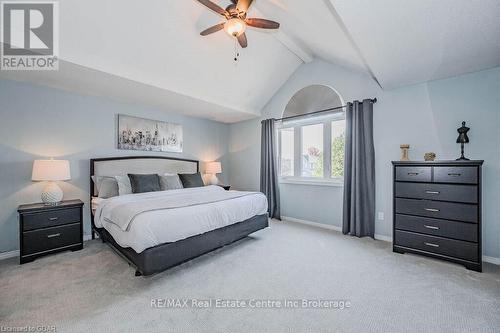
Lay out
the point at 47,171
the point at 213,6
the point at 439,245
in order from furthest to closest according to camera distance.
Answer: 1. the point at 47,171
2. the point at 439,245
3. the point at 213,6

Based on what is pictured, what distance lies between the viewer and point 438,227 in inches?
109

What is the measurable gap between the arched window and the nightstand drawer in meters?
3.70

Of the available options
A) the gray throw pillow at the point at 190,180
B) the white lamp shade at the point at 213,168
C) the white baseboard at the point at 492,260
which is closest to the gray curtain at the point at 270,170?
the white lamp shade at the point at 213,168

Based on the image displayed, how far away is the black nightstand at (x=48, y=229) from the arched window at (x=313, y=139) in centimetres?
370

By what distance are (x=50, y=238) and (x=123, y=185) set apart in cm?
109

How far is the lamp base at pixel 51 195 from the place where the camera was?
303 centimetres

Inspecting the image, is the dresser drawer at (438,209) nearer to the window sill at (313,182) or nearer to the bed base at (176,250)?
the window sill at (313,182)

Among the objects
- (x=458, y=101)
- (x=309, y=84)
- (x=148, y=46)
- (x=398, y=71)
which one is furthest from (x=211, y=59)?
(x=458, y=101)

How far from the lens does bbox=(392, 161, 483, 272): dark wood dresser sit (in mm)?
2549

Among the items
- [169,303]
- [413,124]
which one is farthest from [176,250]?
[413,124]

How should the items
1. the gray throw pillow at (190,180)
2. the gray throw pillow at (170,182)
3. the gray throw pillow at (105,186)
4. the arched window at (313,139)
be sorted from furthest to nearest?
the gray throw pillow at (190,180) → the arched window at (313,139) → the gray throw pillow at (170,182) → the gray throw pillow at (105,186)

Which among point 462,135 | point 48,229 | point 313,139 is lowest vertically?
point 48,229

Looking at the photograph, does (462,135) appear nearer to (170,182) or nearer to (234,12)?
(234,12)

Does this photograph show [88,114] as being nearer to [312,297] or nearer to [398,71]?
[312,297]
